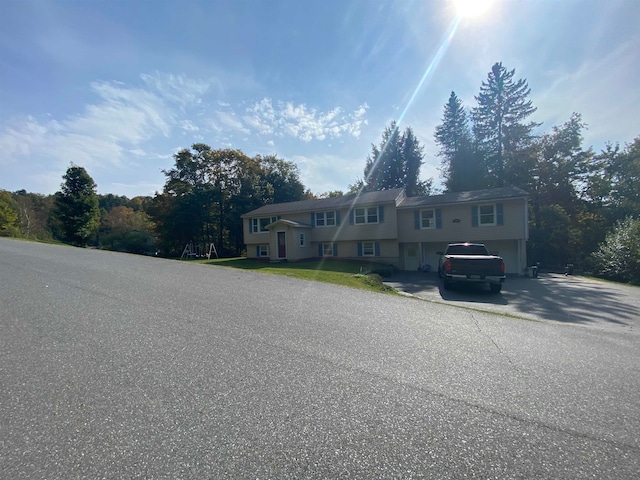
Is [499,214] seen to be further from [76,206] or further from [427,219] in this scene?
[76,206]

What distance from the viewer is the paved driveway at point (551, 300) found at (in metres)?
8.28

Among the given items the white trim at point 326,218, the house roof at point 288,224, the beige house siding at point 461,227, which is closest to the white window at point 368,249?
the beige house siding at point 461,227

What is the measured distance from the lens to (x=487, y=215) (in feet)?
64.7

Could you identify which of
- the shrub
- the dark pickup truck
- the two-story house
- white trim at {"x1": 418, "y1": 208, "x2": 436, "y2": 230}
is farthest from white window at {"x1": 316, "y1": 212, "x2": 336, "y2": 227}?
the shrub

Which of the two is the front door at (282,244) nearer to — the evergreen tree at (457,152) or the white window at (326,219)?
the white window at (326,219)

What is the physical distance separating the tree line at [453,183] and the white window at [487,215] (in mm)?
7365

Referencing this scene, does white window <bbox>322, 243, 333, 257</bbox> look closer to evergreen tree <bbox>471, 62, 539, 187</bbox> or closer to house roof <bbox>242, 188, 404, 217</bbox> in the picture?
house roof <bbox>242, 188, 404, 217</bbox>

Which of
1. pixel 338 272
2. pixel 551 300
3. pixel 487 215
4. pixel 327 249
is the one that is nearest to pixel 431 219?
pixel 487 215

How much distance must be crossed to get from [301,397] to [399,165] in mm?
40576

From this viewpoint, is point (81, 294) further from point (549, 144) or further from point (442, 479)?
point (549, 144)

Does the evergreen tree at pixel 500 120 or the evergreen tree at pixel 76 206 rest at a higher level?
the evergreen tree at pixel 500 120

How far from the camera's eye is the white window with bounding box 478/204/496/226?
19562 millimetres

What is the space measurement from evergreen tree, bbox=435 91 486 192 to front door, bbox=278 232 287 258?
20.8 meters

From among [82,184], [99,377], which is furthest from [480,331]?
[82,184]
